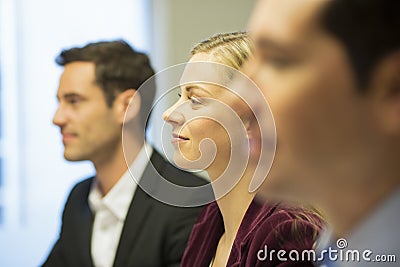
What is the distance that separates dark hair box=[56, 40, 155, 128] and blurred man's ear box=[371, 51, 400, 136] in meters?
→ 0.59

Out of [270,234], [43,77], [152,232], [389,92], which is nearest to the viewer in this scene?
[389,92]

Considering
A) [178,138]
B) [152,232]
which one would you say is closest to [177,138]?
[178,138]

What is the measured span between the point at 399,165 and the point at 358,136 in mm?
36

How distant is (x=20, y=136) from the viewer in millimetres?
1265

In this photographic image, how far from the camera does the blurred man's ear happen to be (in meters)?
0.43

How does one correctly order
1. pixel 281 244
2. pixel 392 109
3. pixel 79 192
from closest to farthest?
pixel 392 109 → pixel 281 244 → pixel 79 192

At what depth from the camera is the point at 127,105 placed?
3.33 feet

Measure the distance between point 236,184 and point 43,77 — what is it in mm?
529

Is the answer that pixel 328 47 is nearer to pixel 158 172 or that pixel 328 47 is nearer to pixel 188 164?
pixel 188 164

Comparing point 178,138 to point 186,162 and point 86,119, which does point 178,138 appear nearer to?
point 186,162

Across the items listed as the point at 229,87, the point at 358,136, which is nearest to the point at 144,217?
the point at 229,87

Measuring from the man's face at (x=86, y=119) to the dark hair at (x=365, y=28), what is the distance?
0.62 m

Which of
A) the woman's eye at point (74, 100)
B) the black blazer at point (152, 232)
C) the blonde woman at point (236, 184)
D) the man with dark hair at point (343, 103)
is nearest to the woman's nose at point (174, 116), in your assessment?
the blonde woman at point (236, 184)

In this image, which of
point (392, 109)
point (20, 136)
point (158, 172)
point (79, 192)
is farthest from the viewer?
point (20, 136)
